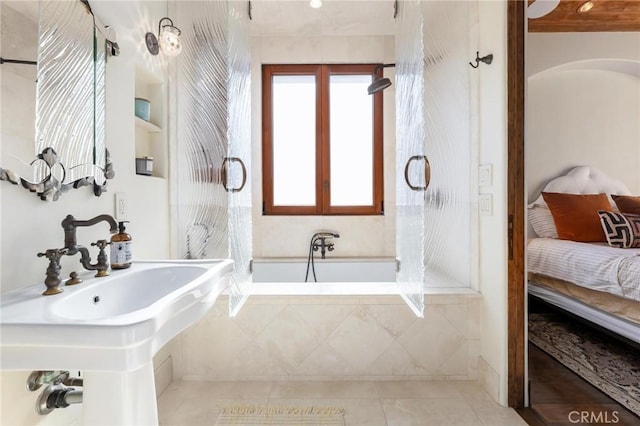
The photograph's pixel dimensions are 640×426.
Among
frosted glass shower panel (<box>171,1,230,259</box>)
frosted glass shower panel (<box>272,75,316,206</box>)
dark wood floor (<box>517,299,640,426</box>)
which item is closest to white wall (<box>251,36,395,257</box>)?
frosted glass shower panel (<box>272,75,316,206</box>)

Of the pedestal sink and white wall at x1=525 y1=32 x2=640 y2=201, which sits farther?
white wall at x1=525 y1=32 x2=640 y2=201

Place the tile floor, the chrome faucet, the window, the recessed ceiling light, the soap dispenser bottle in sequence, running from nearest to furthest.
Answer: the chrome faucet → the soap dispenser bottle → the tile floor → the recessed ceiling light → the window

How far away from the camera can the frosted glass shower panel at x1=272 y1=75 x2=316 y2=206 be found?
3051 millimetres

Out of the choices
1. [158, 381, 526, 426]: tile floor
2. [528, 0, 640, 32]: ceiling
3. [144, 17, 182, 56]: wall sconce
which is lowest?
[158, 381, 526, 426]: tile floor

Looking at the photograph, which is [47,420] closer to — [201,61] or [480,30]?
[201,61]

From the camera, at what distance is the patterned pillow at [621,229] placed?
86.4 inches

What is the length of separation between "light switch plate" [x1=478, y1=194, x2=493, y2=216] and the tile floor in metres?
0.99

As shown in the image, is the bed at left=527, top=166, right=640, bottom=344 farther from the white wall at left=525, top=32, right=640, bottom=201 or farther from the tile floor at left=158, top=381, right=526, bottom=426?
the tile floor at left=158, top=381, right=526, bottom=426

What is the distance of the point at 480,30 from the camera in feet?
5.68

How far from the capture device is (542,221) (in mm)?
2723

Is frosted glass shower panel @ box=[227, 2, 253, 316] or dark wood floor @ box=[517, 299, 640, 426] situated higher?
frosted glass shower panel @ box=[227, 2, 253, 316]

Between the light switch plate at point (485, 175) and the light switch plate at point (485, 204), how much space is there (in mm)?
69

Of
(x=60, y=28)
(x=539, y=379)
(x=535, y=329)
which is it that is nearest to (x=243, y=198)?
(x=60, y=28)

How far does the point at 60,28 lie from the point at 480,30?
1970 mm
